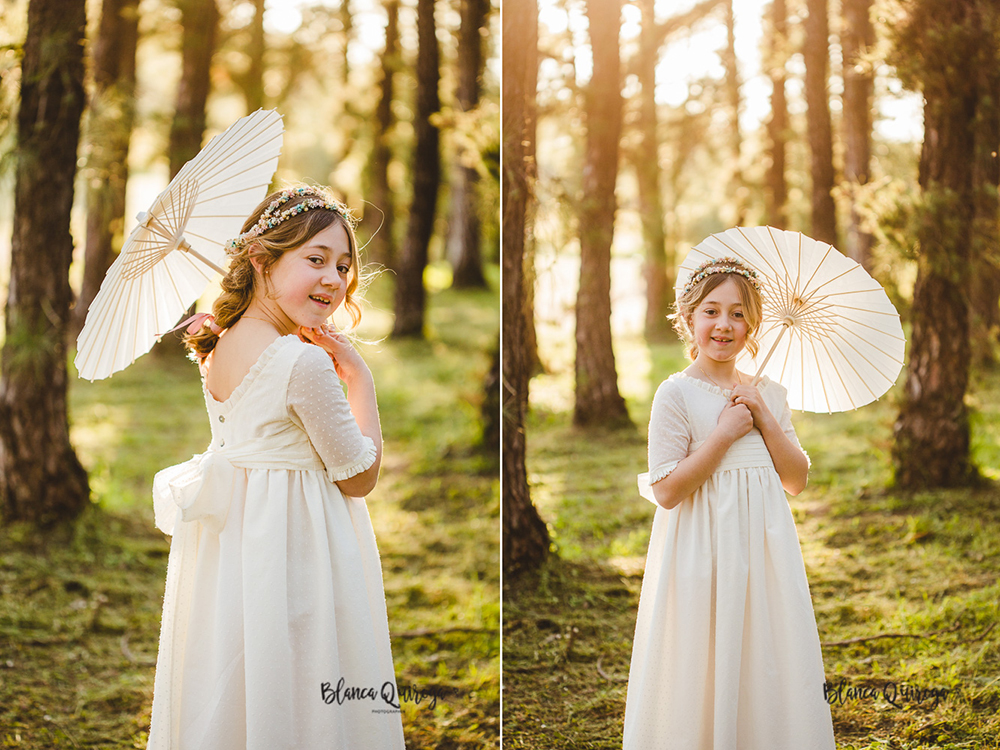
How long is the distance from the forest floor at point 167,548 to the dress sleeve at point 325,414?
162cm

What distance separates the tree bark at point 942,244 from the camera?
278 cm

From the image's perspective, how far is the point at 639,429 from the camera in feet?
9.98

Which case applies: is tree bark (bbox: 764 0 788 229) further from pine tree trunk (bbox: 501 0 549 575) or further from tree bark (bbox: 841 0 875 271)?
pine tree trunk (bbox: 501 0 549 575)

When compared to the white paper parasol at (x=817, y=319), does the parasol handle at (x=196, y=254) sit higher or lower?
higher

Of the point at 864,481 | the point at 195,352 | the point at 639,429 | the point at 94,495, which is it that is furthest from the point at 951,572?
the point at 94,495

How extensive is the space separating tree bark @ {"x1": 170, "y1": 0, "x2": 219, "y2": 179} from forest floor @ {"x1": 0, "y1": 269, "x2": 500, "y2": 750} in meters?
1.27

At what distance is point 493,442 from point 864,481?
192cm

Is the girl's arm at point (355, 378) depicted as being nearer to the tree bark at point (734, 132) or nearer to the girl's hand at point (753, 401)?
the girl's hand at point (753, 401)

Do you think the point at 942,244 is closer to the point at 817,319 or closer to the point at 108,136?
the point at 817,319

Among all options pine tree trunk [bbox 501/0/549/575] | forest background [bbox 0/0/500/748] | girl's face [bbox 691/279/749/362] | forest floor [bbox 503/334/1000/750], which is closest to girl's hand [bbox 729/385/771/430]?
girl's face [bbox 691/279/749/362]

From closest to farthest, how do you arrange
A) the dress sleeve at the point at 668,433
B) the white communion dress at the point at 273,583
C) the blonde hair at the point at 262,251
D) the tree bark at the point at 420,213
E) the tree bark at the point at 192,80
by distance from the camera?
the white communion dress at the point at 273,583 → the blonde hair at the point at 262,251 → the dress sleeve at the point at 668,433 → the tree bark at the point at 420,213 → the tree bark at the point at 192,80

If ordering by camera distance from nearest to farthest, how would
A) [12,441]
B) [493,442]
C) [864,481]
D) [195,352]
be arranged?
[195,352] → [864,481] → [12,441] → [493,442]

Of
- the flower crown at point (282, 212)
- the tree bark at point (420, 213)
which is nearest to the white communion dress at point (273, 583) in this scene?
the flower crown at point (282, 212)

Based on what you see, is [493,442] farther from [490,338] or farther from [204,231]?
[204,231]
